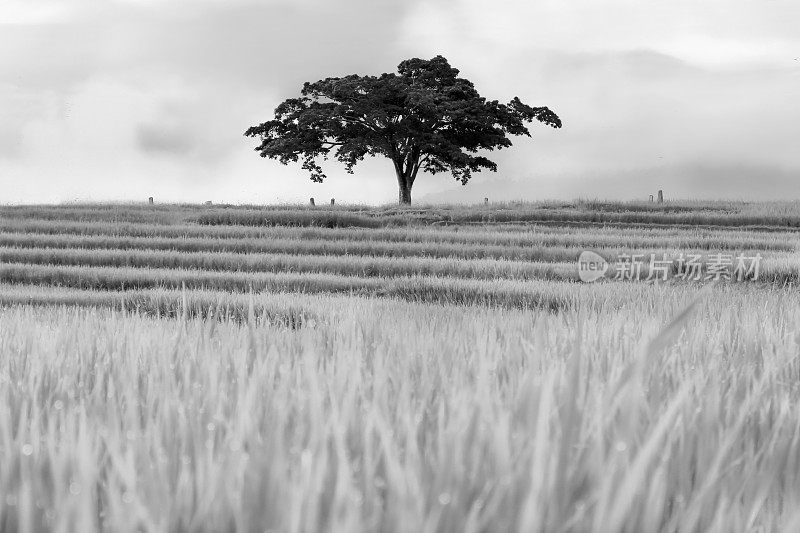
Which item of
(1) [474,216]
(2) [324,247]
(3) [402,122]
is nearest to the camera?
(2) [324,247]

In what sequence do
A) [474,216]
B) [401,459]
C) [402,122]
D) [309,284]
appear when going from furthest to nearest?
[402,122] → [474,216] → [309,284] → [401,459]

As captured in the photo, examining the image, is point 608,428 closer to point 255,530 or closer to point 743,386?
point 255,530

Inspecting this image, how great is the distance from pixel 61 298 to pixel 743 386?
26.9ft

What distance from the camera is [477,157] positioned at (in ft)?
114

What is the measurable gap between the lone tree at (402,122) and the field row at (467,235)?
46.3ft

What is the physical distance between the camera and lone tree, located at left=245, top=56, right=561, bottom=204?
33.0 metres

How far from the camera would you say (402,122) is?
1312 inches

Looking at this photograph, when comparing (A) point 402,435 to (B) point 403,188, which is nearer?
(A) point 402,435

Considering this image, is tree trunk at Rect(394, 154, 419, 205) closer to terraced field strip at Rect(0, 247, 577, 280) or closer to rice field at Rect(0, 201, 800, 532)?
terraced field strip at Rect(0, 247, 577, 280)

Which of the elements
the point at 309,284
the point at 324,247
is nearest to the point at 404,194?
the point at 324,247

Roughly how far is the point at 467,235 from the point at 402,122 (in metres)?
17.0

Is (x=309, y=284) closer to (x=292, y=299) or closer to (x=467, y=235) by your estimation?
(x=292, y=299)

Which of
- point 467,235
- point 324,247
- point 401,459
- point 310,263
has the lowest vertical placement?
point 310,263

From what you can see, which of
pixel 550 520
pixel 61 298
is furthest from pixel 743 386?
pixel 61 298
